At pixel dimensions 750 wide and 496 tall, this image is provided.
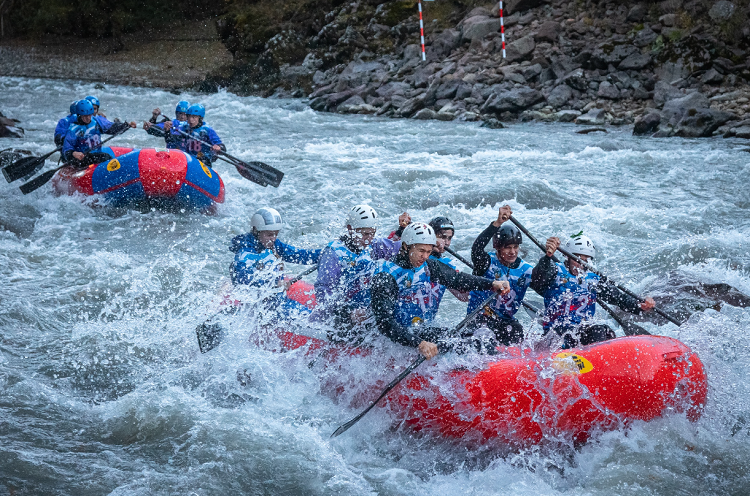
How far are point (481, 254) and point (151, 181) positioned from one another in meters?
5.52

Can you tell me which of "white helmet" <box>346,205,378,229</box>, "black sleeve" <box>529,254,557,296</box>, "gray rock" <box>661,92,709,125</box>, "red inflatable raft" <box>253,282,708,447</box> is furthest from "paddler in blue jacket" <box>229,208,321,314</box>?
"gray rock" <box>661,92,709,125</box>

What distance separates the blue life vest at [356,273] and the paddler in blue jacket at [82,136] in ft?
18.7

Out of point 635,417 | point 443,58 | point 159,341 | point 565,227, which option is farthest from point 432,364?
point 443,58

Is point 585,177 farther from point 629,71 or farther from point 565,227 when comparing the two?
point 629,71

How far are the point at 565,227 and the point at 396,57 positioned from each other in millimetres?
14905

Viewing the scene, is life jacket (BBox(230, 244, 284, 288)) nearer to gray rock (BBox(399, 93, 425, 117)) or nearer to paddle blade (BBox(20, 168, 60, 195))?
paddle blade (BBox(20, 168, 60, 195))

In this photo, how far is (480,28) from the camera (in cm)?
2044

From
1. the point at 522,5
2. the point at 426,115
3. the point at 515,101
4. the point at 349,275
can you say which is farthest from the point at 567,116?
the point at 349,275

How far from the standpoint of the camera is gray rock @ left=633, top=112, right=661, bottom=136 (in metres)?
13.7

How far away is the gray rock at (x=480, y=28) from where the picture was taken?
20312 mm

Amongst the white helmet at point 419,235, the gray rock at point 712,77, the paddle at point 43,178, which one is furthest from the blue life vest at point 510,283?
the gray rock at point 712,77

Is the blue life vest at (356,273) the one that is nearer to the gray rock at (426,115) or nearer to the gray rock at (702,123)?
the gray rock at (702,123)

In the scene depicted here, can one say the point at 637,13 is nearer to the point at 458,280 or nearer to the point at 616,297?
the point at 616,297

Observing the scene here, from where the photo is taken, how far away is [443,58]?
20.6 meters
